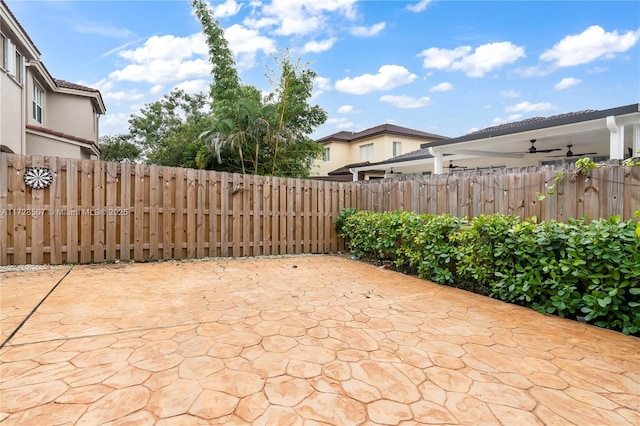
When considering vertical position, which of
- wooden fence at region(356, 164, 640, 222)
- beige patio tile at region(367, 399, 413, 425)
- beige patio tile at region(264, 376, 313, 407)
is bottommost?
beige patio tile at region(367, 399, 413, 425)

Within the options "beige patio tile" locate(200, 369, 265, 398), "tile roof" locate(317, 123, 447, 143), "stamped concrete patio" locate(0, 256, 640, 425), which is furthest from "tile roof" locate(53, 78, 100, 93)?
"beige patio tile" locate(200, 369, 265, 398)

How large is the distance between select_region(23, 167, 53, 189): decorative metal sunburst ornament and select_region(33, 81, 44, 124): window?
731 cm

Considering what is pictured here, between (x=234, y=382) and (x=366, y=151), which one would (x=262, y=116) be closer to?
(x=234, y=382)

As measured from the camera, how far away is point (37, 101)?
1028cm

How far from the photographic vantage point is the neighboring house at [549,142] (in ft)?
20.6

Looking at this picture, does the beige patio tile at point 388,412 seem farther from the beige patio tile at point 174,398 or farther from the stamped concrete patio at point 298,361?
the beige patio tile at point 174,398

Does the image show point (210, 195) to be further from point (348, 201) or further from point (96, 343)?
point (96, 343)

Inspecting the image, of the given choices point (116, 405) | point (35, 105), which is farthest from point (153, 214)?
point (35, 105)

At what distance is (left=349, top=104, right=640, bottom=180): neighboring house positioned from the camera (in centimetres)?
627

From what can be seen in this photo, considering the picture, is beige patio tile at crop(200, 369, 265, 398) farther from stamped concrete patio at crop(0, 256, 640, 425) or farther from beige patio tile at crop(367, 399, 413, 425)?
beige patio tile at crop(367, 399, 413, 425)

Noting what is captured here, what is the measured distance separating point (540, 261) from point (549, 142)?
7471 mm

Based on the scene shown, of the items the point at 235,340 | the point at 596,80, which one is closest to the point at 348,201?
the point at 235,340

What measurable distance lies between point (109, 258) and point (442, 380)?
5264 millimetres

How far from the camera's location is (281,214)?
664 cm
